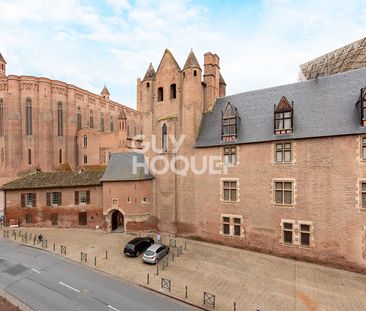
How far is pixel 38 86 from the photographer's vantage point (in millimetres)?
59594

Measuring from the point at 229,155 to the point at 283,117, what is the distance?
6215mm

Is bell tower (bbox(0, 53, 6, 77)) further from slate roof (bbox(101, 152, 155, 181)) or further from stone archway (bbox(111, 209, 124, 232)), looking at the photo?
stone archway (bbox(111, 209, 124, 232))

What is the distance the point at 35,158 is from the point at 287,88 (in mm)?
59421

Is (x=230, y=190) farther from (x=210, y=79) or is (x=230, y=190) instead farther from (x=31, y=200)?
(x=31, y=200)

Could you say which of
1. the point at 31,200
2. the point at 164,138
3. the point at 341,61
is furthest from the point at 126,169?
the point at 341,61

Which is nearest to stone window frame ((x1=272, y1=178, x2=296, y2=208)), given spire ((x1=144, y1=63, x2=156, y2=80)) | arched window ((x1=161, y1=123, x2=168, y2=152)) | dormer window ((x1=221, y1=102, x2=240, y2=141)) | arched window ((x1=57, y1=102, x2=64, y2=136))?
dormer window ((x1=221, y1=102, x2=240, y2=141))

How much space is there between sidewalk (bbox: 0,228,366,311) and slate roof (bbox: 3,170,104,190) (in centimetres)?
886

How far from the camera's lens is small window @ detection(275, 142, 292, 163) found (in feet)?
69.0

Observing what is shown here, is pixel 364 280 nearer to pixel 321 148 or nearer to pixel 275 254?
pixel 275 254

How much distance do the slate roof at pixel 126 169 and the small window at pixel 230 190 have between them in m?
9.42

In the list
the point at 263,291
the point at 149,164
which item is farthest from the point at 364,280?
the point at 149,164

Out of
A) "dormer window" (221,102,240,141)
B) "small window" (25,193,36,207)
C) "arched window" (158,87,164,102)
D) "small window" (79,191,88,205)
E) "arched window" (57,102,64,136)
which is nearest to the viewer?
"dormer window" (221,102,240,141)

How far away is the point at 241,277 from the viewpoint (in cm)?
1755

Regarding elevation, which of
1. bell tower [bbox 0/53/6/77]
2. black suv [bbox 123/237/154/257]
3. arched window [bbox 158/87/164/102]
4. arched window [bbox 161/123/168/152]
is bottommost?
black suv [bbox 123/237/154/257]
